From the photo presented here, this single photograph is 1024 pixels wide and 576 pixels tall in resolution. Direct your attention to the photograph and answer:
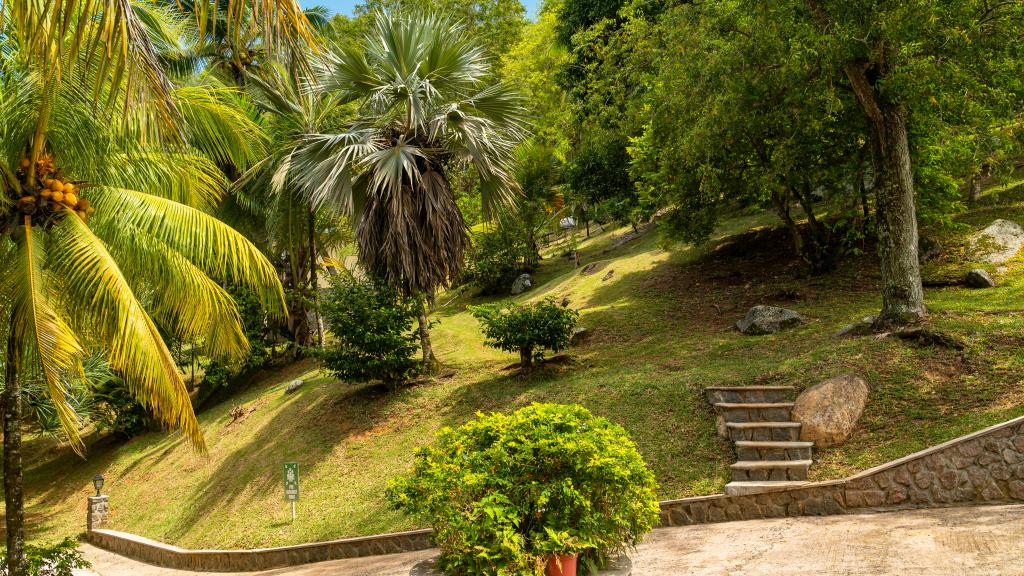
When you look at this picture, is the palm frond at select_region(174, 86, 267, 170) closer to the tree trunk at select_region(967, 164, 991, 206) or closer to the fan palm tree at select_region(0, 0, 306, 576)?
the fan palm tree at select_region(0, 0, 306, 576)

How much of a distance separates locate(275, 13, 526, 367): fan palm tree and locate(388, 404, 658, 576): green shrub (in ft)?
28.2

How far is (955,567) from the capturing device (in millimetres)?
6094

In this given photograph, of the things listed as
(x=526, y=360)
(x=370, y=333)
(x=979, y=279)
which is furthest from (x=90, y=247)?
(x=979, y=279)

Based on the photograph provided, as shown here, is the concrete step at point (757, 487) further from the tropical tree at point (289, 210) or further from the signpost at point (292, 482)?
the tropical tree at point (289, 210)

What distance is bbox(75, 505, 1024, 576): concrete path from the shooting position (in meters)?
6.29

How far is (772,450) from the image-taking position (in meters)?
9.77

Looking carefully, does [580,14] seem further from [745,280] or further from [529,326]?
[529,326]

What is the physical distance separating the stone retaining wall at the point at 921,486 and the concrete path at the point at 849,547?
0.23 m

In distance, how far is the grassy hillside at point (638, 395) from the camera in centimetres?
1002

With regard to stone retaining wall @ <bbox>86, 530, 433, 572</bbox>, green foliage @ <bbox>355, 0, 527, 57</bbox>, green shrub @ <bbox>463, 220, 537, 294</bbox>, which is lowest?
stone retaining wall @ <bbox>86, 530, 433, 572</bbox>

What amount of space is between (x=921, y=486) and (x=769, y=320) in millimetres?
6072

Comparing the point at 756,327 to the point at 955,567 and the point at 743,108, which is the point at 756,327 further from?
the point at 955,567

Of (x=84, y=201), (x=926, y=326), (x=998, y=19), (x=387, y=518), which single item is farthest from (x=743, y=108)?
(x=84, y=201)

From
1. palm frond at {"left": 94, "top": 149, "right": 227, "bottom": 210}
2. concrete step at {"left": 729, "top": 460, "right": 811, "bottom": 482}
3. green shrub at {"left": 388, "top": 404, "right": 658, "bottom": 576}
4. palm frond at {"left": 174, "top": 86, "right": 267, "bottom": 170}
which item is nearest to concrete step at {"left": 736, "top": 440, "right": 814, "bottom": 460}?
concrete step at {"left": 729, "top": 460, "right": 811, "bottom": 482}
